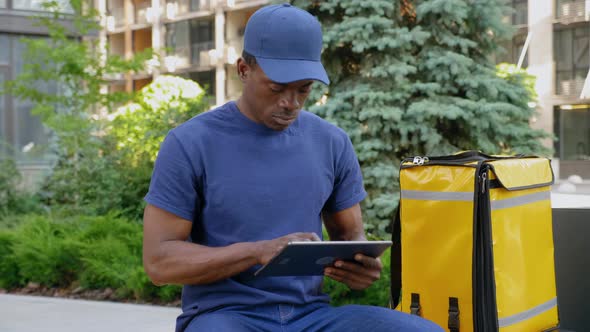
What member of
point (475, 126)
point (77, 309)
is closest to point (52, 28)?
point (475, 126)

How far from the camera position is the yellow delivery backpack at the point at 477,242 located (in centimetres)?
344

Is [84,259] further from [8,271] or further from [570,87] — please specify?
[570,87]

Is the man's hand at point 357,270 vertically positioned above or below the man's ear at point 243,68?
below

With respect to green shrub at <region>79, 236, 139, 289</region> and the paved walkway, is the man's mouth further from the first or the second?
green shrub at <region>79, 236, 139, 289</region>

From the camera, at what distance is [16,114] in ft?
65.2

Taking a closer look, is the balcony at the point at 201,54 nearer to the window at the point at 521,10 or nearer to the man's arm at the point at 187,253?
the window at the point at 521,10

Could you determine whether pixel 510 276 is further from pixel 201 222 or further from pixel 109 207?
pixel 109 207

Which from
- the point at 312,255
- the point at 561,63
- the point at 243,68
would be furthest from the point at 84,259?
the point at 561,63

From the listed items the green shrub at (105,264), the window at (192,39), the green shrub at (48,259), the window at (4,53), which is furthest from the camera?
the window at (192,39)

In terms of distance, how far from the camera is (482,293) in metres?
3.44

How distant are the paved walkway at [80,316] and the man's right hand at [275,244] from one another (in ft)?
12.6

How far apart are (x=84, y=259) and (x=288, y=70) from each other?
5709mm

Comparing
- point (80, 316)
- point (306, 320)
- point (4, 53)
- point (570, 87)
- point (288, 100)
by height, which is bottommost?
Answer: point (80, 316)

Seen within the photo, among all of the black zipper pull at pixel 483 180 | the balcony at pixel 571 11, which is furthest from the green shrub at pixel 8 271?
the balcony at pixel 571 11
